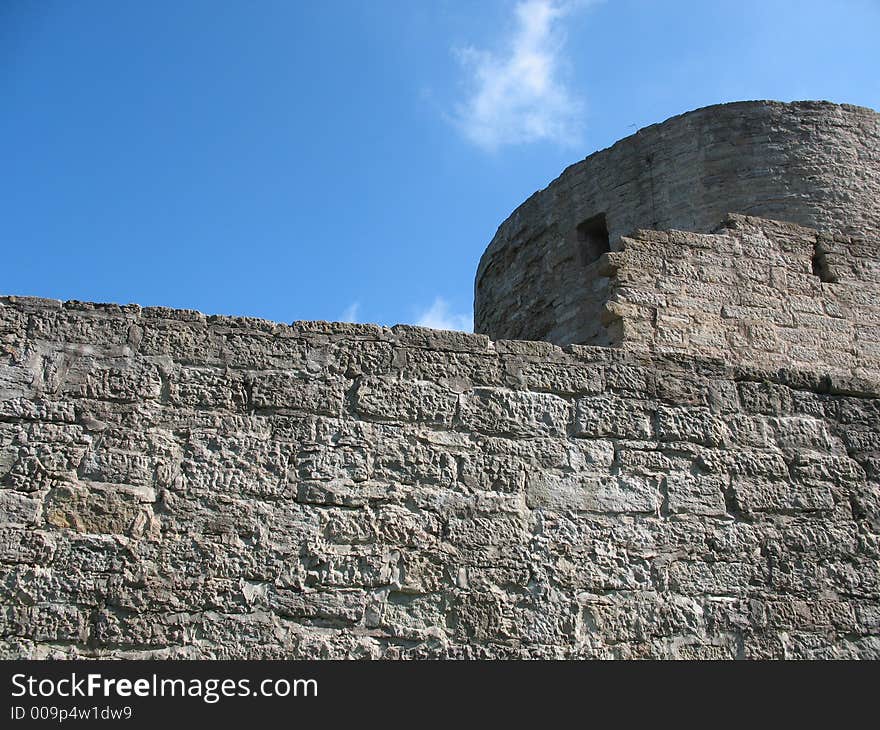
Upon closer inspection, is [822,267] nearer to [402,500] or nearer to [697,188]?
[697,188]

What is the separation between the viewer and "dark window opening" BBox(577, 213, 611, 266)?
7.09 meters

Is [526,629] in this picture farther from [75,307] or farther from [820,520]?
[75,307]

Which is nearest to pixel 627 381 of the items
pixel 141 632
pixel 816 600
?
pixel 816 600

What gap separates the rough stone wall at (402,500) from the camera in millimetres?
3365

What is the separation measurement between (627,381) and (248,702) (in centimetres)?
203

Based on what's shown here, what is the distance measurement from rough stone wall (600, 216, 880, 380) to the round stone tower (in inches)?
38.9

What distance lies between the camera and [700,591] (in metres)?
3.73

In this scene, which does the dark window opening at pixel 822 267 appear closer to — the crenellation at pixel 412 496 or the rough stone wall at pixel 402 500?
the crenellation at pixel 412 496

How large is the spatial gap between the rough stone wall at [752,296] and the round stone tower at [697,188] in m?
0.99

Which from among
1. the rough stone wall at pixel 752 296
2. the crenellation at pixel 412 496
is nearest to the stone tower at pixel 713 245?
the rough stone wall at pixel 752 296

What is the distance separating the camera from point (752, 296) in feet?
18.1

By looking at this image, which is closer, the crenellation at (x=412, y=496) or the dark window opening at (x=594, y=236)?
the crenellation at (x=412, y=496)

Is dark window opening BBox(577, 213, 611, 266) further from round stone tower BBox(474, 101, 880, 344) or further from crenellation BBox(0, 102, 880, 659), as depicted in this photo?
crenellation BBox(0, 102, 880, 659)

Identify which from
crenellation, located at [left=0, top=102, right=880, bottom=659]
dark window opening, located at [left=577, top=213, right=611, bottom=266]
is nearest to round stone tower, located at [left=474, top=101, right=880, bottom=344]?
dark window opening, located at [left=577, top=213, right=611, bottom=266]
